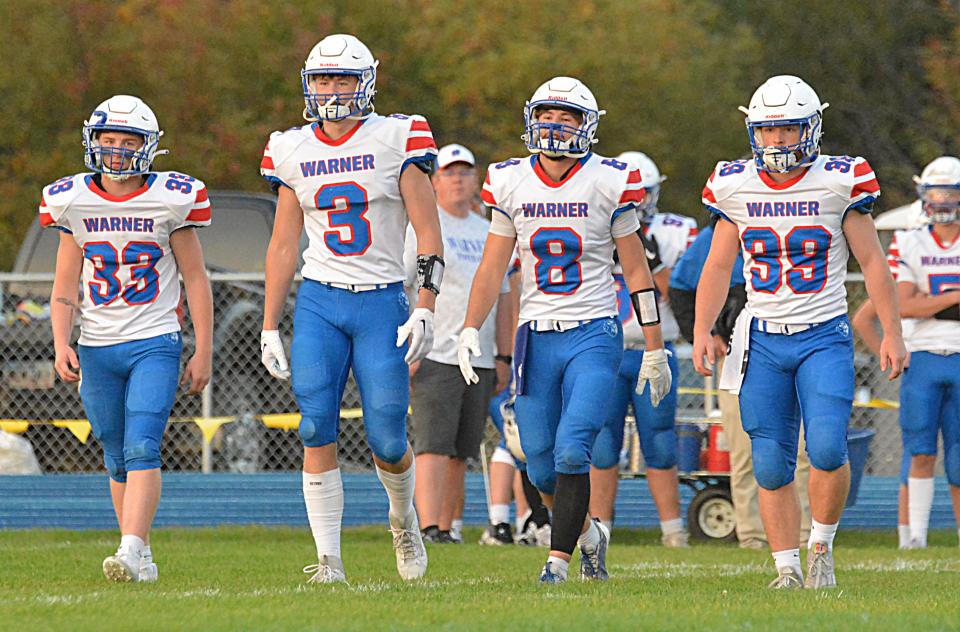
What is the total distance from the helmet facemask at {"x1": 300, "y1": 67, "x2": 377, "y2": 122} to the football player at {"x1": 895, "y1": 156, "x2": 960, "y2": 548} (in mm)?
4312

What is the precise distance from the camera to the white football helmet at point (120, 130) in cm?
754

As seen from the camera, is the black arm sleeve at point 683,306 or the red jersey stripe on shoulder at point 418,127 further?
the black arm sleeve at point 683,306

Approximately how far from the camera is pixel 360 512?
1241 centimetres

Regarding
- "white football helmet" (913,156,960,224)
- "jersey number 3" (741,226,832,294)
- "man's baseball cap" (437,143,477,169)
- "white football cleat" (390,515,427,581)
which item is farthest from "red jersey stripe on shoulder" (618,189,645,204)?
"white football helmet" (913,156,960,224)

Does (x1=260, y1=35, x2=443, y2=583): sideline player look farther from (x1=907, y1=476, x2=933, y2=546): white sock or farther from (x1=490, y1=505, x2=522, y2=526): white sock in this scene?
(x1=907, y1=476, x2=933, y2=546): white sock

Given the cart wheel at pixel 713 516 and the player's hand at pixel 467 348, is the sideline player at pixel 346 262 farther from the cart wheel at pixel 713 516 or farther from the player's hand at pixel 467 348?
the cart wheel at pixel 713 516

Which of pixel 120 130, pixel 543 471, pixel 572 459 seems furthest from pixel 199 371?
pixel 572 459

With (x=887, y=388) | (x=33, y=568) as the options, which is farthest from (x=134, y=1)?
(x=33, y=568)

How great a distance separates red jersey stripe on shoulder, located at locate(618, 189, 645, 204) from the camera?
7.42 meters

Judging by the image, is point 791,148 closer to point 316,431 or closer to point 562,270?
point 562,270

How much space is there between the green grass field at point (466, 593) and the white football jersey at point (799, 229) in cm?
108

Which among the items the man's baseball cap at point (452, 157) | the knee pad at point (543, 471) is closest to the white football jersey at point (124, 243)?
the knee pad at point (543, 471)

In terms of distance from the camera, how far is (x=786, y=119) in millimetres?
7113

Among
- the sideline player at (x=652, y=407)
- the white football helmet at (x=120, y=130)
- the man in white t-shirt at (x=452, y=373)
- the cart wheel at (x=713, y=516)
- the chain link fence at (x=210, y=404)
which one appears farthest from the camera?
the chain link fence at (x=210, y=404)
